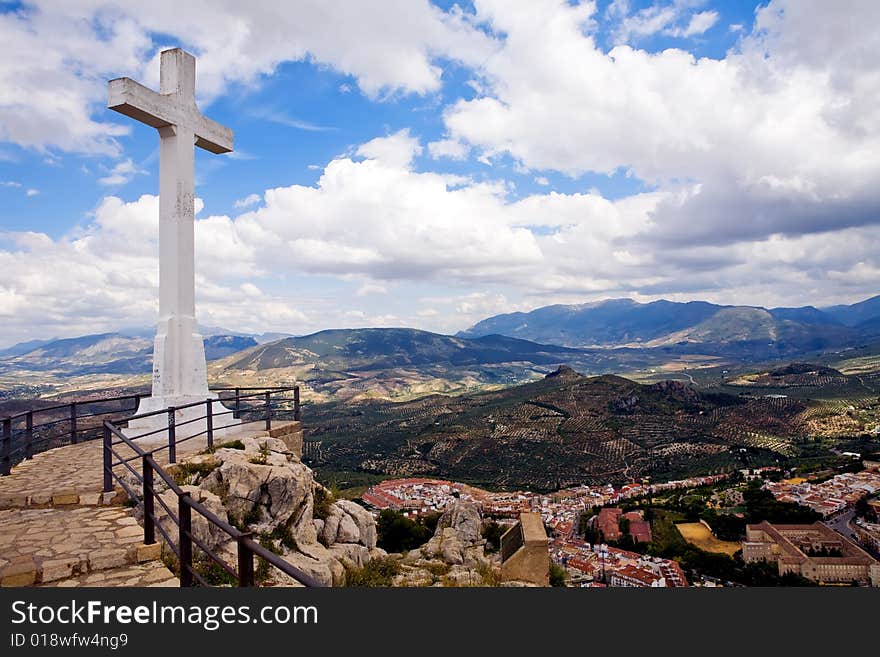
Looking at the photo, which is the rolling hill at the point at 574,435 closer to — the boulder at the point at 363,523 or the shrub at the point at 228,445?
the boulder at the point at 363,523

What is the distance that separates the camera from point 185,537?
4.19 metres

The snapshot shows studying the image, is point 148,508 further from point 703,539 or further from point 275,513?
point 703,539

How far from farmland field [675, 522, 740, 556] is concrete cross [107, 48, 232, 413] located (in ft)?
124

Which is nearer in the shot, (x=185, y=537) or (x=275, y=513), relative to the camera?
(x=185, y=537)

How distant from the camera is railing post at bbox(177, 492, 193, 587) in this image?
404 centimetres

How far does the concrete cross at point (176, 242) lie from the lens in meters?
10.2

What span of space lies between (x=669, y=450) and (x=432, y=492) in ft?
140

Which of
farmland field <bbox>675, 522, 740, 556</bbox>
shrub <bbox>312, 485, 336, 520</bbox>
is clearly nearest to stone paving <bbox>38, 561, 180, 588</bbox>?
shrub <bbox>312, 485, 336, 520</bbox>

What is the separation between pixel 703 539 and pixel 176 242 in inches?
1669

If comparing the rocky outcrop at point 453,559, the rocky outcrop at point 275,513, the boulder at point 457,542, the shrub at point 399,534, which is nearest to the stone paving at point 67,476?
the rocky outcrop at point 275,513

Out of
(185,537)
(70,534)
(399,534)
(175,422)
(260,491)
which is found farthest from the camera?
(399,534)

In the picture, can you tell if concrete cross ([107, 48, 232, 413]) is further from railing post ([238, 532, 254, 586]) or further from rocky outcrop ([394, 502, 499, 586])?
railing post ([238, 532, 254, 586])

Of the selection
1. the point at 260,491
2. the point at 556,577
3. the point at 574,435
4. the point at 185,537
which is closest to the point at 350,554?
the point at 260,491

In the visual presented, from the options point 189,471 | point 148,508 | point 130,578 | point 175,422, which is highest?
point 175,422
